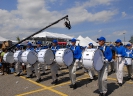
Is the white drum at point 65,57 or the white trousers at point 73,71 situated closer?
the white drum at point 65,57

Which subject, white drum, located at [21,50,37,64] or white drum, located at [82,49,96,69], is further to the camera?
white drum, located at [21,50,37,64]

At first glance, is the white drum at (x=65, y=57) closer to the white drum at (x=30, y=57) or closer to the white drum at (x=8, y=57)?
the white drum at (x=30, y=57)

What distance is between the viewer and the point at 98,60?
5.53 m

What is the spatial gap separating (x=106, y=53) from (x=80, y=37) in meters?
22.7

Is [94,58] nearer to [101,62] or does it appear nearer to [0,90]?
[101,62]

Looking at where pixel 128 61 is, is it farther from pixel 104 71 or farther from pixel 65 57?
pixel 65 57

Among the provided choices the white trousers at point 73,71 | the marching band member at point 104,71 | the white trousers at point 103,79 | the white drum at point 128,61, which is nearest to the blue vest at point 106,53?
the marching band member at point 104,71

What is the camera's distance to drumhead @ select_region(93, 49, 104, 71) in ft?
17.8

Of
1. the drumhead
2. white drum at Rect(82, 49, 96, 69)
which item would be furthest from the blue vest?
white drum at Rect(82, 49, 96, 69)

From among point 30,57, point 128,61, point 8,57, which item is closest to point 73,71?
point 30,57

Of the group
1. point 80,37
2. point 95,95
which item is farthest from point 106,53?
point 80,37

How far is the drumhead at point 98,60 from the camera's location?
213 inches

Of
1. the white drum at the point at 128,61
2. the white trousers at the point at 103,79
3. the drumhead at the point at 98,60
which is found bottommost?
the white trousers at the point at 103,79

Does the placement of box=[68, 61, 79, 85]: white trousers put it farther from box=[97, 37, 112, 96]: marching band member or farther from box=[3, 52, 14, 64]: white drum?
box=[3, 52, 14, 64]: white drum
